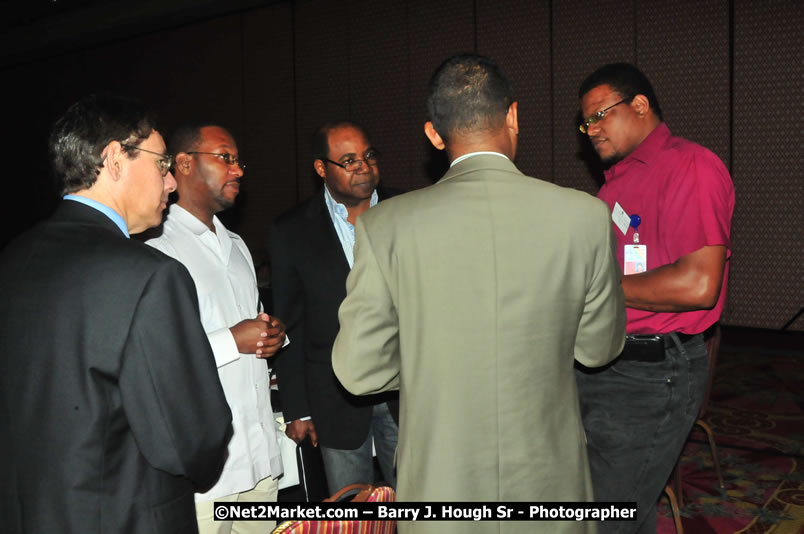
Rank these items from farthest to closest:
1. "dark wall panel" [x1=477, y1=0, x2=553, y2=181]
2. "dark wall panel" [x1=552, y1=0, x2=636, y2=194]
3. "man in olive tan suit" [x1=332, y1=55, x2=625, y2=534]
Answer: "dark wall panel" [x1=477, y1=0, x2=553, y2=181], "dark wall panel" [x1=552, y1=0, x2=636, y2=194], "man in olive tan suit" [x1=332, y1=55, x2=625, y2=534]

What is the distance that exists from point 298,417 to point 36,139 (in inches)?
420

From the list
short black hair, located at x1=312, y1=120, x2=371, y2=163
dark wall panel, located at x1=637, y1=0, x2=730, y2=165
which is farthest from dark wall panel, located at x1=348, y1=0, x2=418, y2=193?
short black hair, located at x1=312, y1=120, x2=371, y2=163

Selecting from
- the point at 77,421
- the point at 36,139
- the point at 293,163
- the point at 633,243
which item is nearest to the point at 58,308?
the point at 77,421

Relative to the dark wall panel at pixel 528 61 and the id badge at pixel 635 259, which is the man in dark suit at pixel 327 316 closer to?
the id badge at pixel 635 259

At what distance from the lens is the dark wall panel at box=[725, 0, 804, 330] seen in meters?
4.97

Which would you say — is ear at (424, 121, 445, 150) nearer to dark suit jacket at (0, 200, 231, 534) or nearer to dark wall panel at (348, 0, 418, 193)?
dark suit jacket at (0, 200, 231, 534)

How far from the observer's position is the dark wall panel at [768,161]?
4.97m

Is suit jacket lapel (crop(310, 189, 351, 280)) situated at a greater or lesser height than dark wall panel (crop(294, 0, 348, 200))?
lesser

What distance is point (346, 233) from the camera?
8.63 feet

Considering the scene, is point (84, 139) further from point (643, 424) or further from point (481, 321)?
point (643, 424)

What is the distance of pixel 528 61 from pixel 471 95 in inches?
195

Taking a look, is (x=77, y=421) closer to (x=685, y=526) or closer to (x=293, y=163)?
(x=685, y=526)

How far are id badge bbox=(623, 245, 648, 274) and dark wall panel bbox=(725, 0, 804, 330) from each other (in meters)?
3.84

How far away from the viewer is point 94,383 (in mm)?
1248
